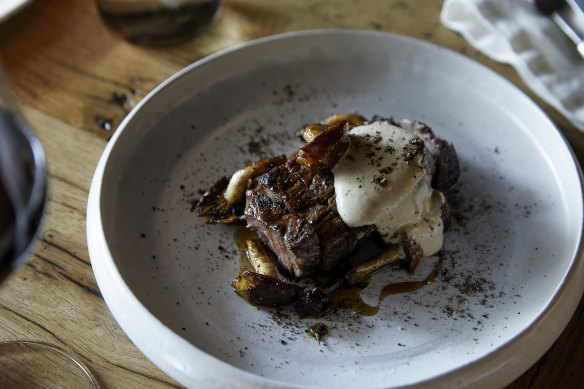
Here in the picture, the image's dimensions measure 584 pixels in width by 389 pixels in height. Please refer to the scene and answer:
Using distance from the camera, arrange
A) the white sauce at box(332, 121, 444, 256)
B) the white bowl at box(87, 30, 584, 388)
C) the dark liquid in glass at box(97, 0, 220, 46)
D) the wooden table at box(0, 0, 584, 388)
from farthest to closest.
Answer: the dark liquid in glass at box(97, 0, 220, 46) → the white sauce at box(332, 121, 444, 256) → the wooden table at box(0, 0, 584, 388) → the white bowl at box(87, 30, 584, 388)

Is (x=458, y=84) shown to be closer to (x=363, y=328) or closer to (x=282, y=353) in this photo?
(x=363, y=328)

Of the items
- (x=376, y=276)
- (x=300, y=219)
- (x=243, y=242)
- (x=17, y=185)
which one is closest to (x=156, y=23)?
(x=243, y=242)

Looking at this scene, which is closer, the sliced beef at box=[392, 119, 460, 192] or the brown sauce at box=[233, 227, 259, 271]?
the brown sauce at box=[233, 227, 259, 271]

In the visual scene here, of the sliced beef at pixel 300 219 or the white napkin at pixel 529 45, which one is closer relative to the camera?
the sliced beef at pixel 300 219

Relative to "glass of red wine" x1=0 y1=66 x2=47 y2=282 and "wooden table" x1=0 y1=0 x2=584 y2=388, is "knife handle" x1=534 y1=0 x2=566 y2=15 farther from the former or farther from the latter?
"glass of red wine" x1=0 y1=66 x2=47 y2=282

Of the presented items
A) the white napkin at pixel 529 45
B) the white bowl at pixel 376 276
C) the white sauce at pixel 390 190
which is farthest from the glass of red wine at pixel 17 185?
the white napkin at pixel 529 45

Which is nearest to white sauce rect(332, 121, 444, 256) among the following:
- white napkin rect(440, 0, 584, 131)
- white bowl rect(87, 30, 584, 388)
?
white bowl rect(87, 30, 584, 388)

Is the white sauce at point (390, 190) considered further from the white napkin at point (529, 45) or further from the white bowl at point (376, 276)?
the white napkin at point (529, 45)
